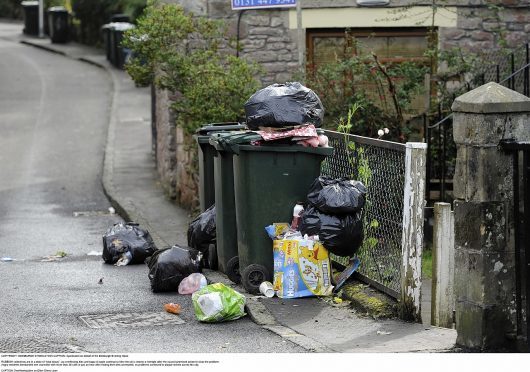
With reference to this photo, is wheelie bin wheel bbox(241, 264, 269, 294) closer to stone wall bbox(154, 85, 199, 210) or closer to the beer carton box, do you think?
the beer carton box

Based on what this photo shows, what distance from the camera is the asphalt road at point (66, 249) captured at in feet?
26.0

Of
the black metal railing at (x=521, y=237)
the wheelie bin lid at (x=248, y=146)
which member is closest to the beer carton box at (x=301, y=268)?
the wheelie bin lid at (x=248, y=146)

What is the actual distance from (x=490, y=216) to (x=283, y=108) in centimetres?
269

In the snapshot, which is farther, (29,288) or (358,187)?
(29,288)

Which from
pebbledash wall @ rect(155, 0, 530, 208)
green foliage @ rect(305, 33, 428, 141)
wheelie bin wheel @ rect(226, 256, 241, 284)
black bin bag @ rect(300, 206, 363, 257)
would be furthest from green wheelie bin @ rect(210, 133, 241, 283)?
pebbledash wall @ rect(155, 0, 530, 208)

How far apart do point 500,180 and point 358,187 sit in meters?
2.03

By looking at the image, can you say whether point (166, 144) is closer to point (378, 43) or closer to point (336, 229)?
point (378, 43)

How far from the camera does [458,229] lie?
282 inches

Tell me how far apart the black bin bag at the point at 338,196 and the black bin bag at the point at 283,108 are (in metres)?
0.59

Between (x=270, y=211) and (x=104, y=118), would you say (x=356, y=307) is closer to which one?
(x=270, y=211)

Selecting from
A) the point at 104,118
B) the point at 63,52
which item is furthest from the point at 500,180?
the point at 63,52

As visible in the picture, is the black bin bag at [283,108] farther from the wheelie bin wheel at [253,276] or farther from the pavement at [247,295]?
the pavement at [247,295]

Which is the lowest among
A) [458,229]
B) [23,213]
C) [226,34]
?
[23,213]

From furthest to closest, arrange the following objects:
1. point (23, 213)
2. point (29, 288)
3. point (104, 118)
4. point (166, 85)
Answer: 1. point (104, 118)
2. point (23, 213)
3. point (166, 85)
4. point (29, 288)
